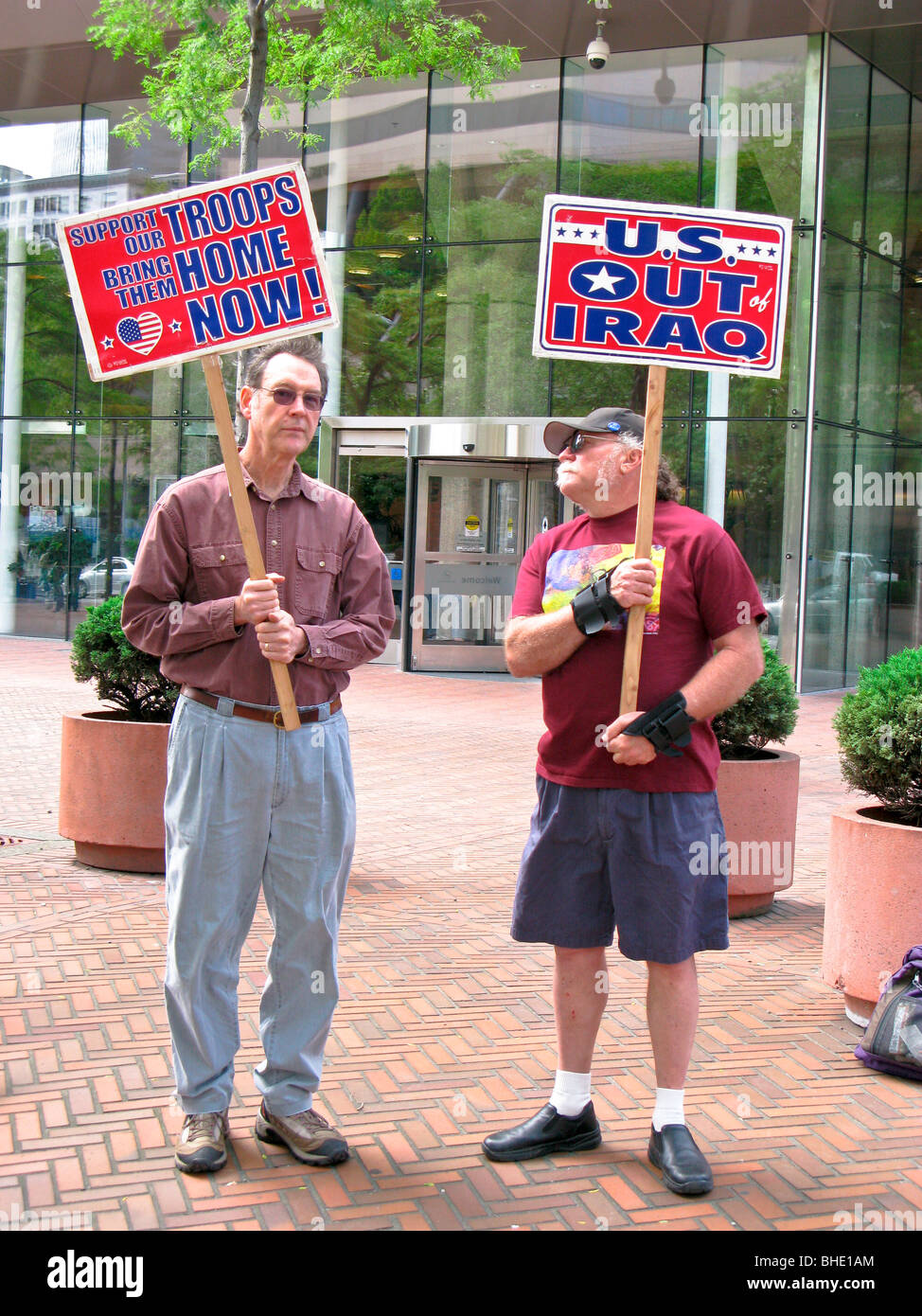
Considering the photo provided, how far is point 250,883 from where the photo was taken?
3609mm

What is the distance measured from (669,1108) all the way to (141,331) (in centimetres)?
258

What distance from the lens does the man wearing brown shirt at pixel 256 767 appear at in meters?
3.54

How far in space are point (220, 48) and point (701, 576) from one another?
818 cm

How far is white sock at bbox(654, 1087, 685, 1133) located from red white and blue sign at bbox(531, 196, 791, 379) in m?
1.98

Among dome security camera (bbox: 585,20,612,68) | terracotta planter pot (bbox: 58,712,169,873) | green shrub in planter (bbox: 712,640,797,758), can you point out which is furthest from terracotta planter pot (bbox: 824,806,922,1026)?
dome security camera (bbox: 585,20,612,68)

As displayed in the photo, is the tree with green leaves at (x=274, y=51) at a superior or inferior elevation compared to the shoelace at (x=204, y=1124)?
superior

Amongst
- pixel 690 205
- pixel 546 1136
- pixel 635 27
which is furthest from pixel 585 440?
pixel 635 27

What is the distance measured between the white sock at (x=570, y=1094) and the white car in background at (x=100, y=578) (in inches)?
694

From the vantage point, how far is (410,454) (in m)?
16.6

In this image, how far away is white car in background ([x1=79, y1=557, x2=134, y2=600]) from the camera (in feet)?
67.1

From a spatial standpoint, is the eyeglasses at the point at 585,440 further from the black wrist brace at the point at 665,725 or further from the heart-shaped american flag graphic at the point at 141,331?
the heart-shaped american flag graphic at the point at 141,331

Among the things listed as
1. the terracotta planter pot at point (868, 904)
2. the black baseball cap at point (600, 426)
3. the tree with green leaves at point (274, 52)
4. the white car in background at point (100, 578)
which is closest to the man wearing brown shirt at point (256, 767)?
the black baseball cap at point (600, 426)

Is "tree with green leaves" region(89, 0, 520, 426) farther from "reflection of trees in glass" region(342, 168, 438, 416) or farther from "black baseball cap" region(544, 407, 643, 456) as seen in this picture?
"reflection of trees in glass" region(342, 168, 438, 416)

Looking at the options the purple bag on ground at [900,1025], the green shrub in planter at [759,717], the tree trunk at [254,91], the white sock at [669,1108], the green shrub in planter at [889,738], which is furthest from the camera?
the tree trunk at [254,91]
